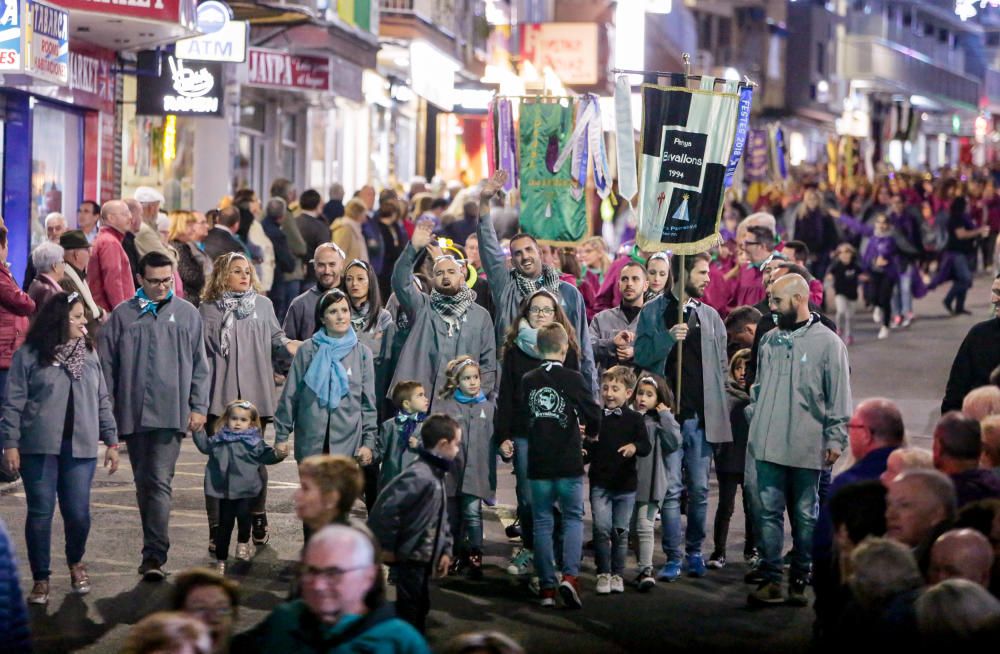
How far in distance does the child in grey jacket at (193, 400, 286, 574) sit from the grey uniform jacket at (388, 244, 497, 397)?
92cm

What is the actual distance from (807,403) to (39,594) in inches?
Answer: 168

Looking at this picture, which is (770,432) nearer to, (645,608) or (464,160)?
(645,608)

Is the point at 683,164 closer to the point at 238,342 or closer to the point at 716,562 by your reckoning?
the point at 716,562

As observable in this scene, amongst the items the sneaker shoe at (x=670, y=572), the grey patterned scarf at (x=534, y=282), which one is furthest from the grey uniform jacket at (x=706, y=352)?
the sneaker shoe at (x=670, y=572)

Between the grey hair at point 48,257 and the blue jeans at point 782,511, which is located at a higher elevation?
the grey hair at point 48,257

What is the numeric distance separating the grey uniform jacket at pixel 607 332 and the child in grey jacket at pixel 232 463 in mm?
2416

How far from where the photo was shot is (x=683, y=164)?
12.4m

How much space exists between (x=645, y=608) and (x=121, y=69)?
14706mm

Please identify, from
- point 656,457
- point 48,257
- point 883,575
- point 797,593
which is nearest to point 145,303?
point 48,257

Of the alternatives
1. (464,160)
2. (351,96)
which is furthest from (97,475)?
(464,160)

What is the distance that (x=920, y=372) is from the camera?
22.1 meters

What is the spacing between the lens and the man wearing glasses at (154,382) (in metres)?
10.8

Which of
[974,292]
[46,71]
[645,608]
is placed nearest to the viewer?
[645,608]

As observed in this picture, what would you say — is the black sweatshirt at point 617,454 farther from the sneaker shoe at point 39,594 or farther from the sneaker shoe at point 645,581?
the sneaker shoe at point 39,594
